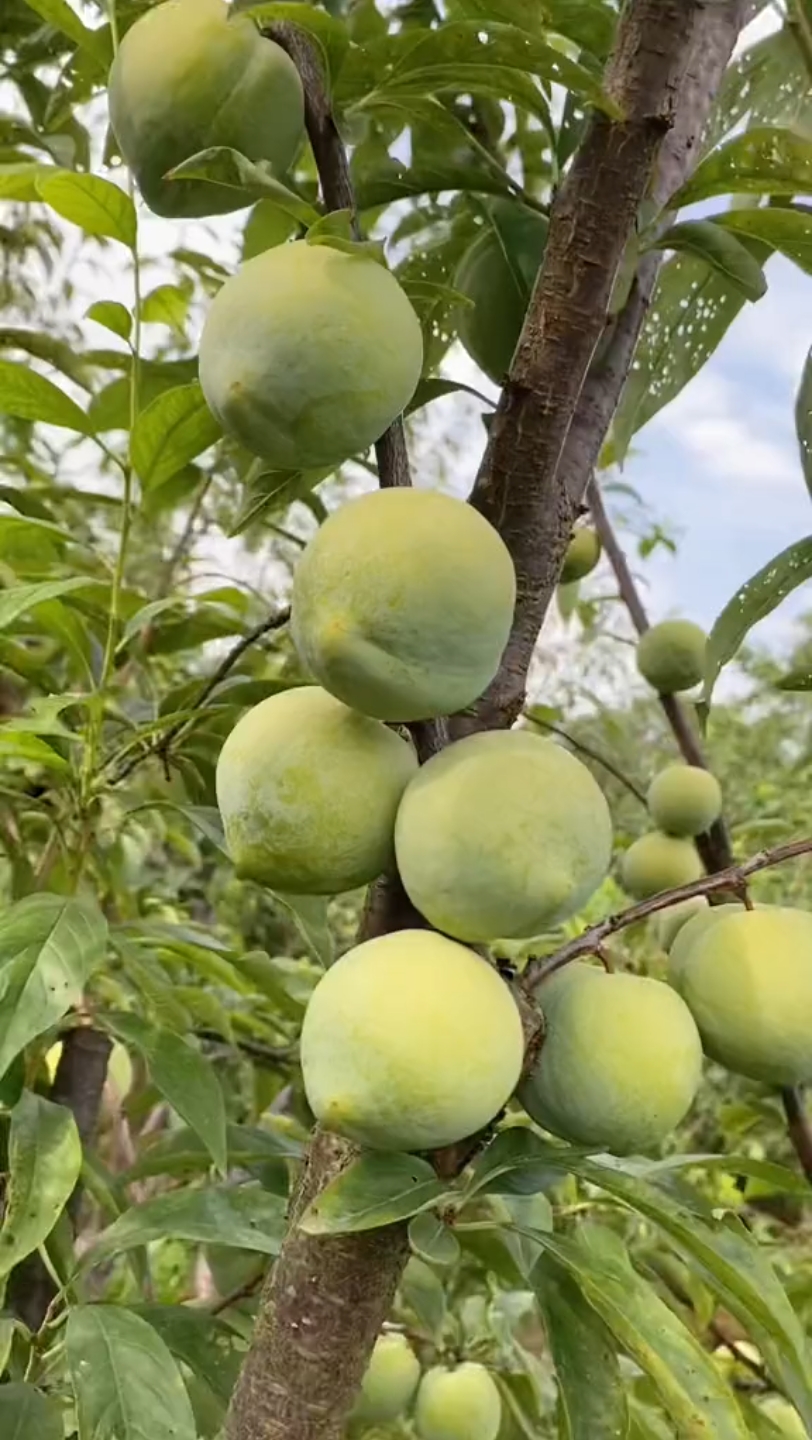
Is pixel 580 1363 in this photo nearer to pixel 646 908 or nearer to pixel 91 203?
pixel 646 908

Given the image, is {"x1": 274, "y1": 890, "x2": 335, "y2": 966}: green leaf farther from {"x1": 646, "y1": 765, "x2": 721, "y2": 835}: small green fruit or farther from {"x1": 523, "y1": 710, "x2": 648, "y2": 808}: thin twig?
{"x1": 646, "y1": 765, "x2": 721, "y2": 835}: small green fruit

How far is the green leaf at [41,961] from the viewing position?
632 millimetres

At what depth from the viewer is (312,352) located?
19.5 inches

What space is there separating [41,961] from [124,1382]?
0.71 feet

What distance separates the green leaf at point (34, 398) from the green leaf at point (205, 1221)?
0.52m

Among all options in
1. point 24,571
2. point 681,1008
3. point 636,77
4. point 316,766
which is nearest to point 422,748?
point 316,766

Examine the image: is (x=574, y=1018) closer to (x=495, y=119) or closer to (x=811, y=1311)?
(x=495, y=119)

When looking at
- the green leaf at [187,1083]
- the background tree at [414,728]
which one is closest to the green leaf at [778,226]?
the background tree at [414,728]

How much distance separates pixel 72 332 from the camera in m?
2.90

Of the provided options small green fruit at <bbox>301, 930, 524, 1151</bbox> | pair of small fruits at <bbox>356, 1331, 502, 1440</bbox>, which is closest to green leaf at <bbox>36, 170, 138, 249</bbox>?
small green fruit at <bbox>301, 930, 524, 1151</bbox>

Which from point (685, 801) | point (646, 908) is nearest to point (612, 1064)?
point (646, 908)

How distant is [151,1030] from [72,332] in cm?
241

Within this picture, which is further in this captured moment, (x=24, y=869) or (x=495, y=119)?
(x=24, y=869)

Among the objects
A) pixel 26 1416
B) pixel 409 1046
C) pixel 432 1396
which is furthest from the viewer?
pixel 432 1396
